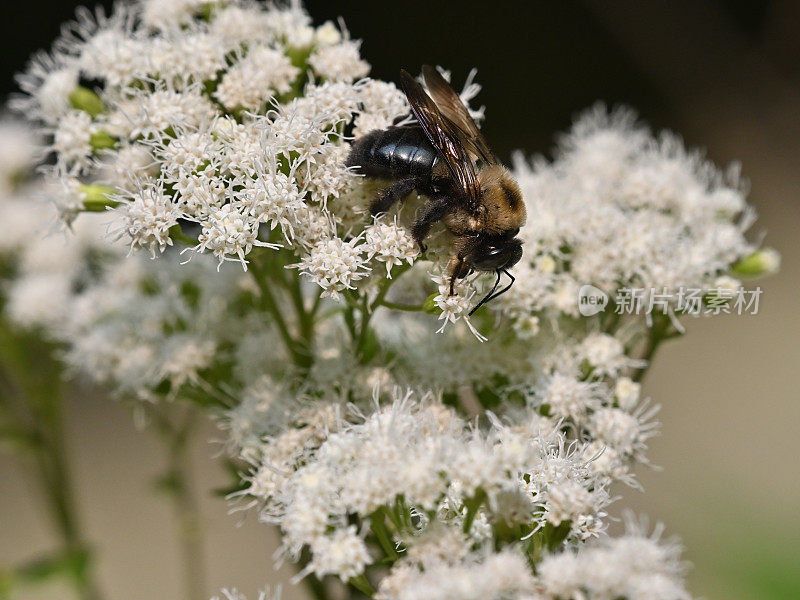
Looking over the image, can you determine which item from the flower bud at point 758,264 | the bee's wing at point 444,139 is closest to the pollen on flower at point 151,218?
the bee's wing at point 444,139

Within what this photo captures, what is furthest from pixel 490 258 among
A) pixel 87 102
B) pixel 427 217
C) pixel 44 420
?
pixel 44 420

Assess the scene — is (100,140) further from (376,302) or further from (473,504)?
(473,504)

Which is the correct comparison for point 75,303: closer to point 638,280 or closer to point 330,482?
point 330,482

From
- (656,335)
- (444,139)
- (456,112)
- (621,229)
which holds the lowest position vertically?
(656,335)

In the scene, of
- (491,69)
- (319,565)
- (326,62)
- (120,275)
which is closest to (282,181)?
(326,62)

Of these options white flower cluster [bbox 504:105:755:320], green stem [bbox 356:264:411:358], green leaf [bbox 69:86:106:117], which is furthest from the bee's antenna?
green leaf [bbox 69:86:106:117]

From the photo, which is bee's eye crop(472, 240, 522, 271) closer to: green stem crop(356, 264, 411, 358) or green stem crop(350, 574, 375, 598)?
green stem crop(356, 264, 411, 358)

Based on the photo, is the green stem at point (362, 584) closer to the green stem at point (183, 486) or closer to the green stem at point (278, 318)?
the green stem at point (278, 318)
